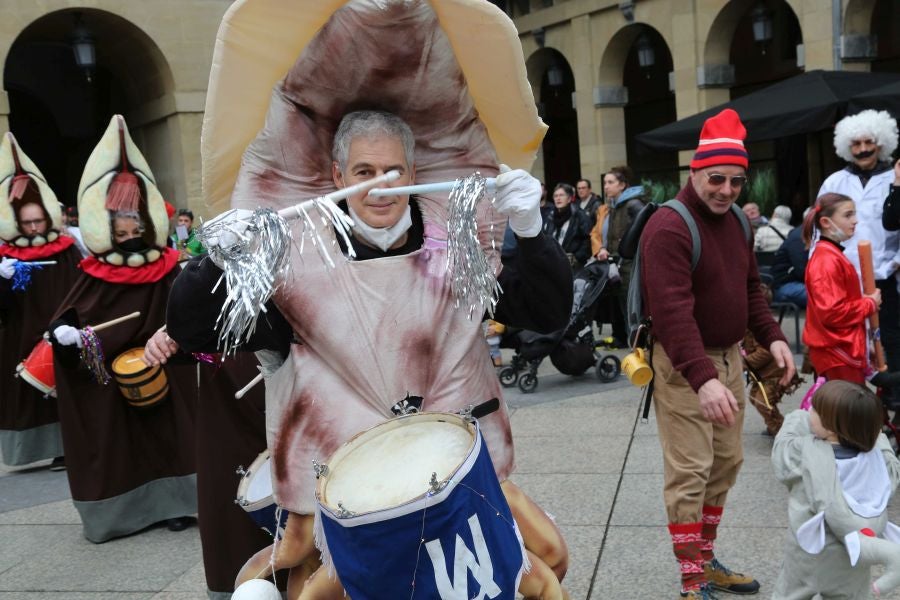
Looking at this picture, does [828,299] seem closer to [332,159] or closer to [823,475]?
[823,475]

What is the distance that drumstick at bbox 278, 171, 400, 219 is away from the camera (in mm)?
2287

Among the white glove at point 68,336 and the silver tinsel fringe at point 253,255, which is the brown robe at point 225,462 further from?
the white glove at point 68,336

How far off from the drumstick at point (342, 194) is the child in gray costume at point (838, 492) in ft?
6.12

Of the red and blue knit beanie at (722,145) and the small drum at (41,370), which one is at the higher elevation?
the red and blue knit beanie at (722,145)

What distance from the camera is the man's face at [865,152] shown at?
20.4ft

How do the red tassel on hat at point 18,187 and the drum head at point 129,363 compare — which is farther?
the red tassel on hat at point 18,187

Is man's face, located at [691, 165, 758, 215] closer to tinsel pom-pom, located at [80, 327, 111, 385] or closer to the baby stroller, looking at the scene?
tinsel pom-pom, located at [80, 327, 111, 385]

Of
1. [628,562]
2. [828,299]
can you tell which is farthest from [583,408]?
[628,562]

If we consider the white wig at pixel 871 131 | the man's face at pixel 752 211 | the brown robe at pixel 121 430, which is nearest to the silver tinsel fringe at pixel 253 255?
the brown robe at pixel 121 430

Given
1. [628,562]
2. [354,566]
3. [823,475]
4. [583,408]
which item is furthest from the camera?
[583,408]

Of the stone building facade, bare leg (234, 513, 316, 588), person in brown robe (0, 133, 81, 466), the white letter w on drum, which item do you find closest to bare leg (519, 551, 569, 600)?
the white letter w on drum

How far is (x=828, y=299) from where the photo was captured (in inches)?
207

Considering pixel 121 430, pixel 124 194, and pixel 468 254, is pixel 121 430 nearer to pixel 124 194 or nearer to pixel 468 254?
pixel 124 194

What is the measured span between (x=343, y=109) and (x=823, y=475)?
2064 millimetres
